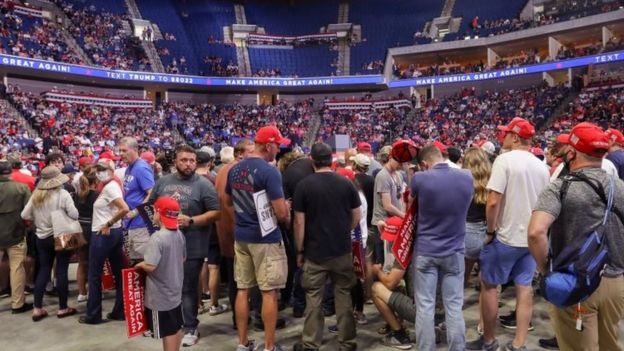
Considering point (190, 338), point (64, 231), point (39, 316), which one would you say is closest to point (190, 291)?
point (190, 338)

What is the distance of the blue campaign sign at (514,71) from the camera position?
926 inches

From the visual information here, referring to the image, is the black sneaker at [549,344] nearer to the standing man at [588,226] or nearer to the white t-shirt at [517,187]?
the white t-shirt at [517,187]

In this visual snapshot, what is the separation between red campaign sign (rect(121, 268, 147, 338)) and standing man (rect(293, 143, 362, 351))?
1.12 metres

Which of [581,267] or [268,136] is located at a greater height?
[268,136]

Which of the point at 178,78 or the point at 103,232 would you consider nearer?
the point at 103,232

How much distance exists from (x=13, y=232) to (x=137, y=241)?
60.3 inches

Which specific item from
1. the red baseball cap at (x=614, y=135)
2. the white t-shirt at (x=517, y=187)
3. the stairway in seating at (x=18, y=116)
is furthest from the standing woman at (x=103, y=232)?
the stairway in seating at (x=18, y=116)

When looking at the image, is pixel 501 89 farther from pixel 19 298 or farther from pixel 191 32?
pixel 19 298

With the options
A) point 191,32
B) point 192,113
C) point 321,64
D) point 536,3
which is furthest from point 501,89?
point 191,32

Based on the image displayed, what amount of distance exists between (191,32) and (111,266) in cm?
3161

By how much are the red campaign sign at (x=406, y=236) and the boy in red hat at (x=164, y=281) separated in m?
1.52

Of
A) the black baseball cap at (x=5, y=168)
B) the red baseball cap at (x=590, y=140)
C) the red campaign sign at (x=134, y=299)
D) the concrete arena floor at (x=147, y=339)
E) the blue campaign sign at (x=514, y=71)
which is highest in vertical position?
the blue campaign sign at (x=514, y=71)

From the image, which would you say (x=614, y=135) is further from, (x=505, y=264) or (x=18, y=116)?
(x=18, y=116)

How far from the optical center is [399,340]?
376cm
